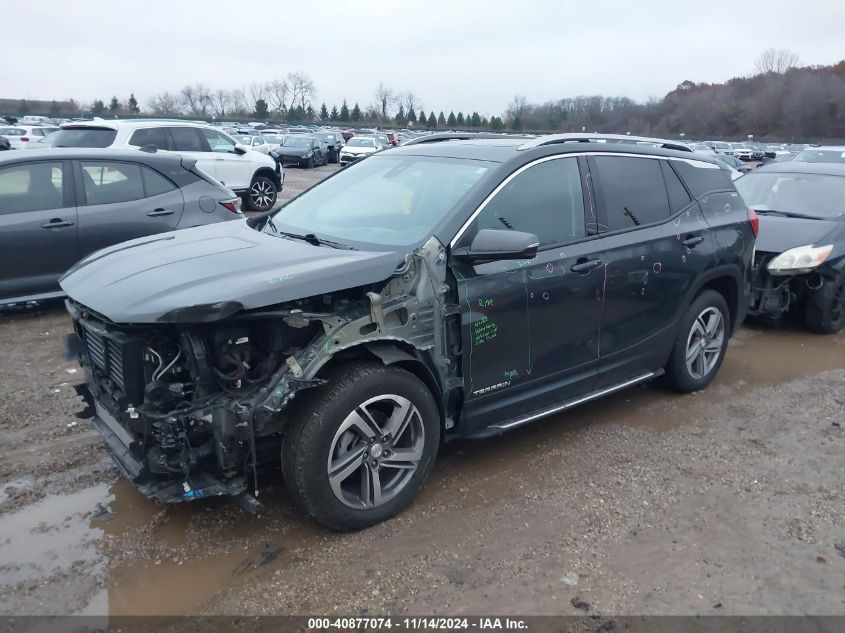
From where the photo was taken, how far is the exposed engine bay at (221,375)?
3.18m

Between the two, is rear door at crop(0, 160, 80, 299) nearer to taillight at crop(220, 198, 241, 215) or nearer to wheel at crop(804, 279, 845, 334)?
taillight at crop(220, 198, 241, 215)

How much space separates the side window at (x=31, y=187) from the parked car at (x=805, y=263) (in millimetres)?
7081

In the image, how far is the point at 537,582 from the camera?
127 inches

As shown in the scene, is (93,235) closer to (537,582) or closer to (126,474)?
(126,474)

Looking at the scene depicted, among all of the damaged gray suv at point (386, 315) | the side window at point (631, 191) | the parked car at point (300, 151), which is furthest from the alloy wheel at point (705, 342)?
the parked car at point (300, 151)

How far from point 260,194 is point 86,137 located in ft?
13.5

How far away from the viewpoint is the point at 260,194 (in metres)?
15.7

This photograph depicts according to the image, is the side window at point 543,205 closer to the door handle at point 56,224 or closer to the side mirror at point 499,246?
the side mirror at point 499,246

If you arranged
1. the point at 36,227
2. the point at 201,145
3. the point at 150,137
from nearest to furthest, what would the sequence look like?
the point at 36,227 < the point at 150,137 < the point at 201,145

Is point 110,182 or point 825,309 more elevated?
point 110,182

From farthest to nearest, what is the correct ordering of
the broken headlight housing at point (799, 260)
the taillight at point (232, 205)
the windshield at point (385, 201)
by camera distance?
the taillight at point (232, 205) < the broken headlight housing at point (799, 260) < the windshield at point (385, 201)

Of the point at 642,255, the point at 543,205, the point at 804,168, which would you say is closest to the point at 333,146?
the point at 804,168

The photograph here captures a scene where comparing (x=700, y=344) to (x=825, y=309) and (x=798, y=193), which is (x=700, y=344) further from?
(x=798, y=193)

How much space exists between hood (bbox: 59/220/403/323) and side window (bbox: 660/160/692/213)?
2479 mm
